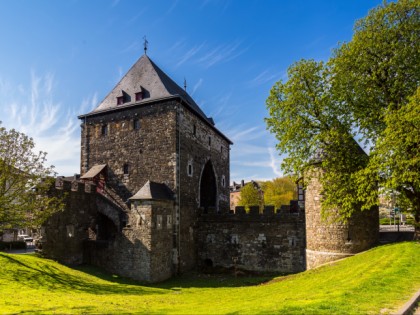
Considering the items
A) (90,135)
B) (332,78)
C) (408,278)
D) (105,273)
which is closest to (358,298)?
(408,278)

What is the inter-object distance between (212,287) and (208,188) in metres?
12.0

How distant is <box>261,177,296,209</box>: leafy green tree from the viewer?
6079cm

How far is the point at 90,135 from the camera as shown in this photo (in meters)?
24.8

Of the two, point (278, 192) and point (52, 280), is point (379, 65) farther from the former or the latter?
point (278, 192)

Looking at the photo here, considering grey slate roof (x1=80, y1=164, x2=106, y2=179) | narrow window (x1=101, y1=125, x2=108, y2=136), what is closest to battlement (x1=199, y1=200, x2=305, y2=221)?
grey slate roof (x1=80, y1=164, x2=106, y2=179)

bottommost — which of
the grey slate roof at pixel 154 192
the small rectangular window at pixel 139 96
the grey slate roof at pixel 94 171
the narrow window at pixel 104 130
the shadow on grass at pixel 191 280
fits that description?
the shadow on grass at pixel 191 280

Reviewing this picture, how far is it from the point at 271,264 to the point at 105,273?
10.9 metres

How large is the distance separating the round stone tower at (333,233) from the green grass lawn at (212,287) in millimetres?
1638

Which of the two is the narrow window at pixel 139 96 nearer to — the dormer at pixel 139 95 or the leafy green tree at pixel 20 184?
the dormer at pixel 139 95

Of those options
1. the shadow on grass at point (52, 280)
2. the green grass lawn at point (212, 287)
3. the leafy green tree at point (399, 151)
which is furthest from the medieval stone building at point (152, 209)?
the leafy green tree at point (399, 151)

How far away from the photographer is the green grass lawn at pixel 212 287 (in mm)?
7285

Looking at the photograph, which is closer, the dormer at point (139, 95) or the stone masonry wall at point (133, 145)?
the stone masonry wall at point (133, 145)

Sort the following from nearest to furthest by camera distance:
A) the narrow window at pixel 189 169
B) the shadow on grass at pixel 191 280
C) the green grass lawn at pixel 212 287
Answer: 1. the green grass lawn at pixel 212 287
2. the shadow on grass at pixel 191 280
3. the narrow window at pixel 189 169

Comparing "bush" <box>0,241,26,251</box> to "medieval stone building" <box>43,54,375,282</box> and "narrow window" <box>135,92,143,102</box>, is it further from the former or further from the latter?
"narrow window" <box>135,92,143,102</box>
